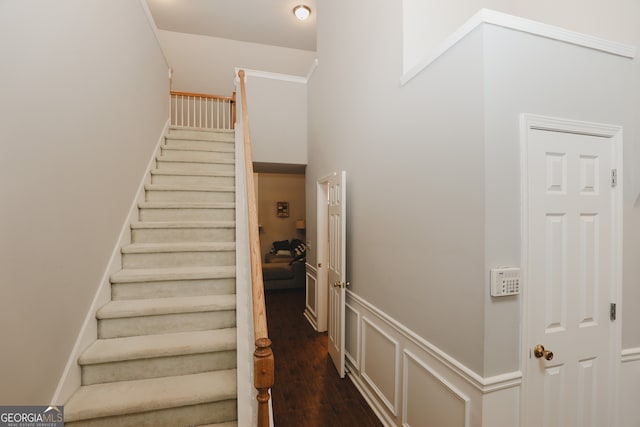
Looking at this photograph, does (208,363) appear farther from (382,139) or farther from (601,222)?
(601,222)

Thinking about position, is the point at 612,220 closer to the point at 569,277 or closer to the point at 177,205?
the point at 569,277

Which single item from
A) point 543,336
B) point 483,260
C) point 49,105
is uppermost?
point 49,105

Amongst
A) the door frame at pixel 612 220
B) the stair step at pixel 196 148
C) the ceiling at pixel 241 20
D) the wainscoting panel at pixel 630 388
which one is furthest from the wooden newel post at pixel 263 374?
the ceiling at pixel 241 20

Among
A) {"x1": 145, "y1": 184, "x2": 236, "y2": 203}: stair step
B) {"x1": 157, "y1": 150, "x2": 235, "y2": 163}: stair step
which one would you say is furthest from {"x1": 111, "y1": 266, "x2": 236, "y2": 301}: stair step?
{"x1": 157, "y1": 150, "x2": 235, "y2": 163}: stair step

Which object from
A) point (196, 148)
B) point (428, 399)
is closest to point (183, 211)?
point (196, 148)

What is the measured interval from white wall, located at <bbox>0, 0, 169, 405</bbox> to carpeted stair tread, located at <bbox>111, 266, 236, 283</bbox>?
17 cm

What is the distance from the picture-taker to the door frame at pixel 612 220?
4.88ft

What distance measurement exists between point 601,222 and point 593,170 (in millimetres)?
299

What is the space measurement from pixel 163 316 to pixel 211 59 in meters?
5.87

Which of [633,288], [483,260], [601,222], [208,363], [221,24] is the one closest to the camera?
[483,260]

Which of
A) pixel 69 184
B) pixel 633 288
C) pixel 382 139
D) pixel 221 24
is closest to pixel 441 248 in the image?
pixel 382 139

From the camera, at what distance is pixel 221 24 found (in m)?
5.79

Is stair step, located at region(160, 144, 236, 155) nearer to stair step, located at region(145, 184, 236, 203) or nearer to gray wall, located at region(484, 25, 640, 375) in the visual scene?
stair step, located at region(145, 184, 236, 203)

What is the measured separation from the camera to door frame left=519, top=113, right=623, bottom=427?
149 cm
